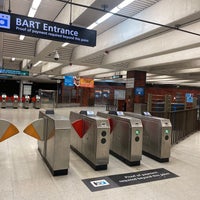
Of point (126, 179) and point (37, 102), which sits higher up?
point (37, 102)

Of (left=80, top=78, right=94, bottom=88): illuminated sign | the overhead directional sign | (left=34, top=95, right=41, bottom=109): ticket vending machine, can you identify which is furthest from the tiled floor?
(left=80, top=78, right=94, bottom=88): illuminated sign

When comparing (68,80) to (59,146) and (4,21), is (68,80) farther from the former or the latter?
(59,146)

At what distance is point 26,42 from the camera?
7.55 metres

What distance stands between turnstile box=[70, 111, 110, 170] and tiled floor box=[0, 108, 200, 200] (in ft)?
0.52

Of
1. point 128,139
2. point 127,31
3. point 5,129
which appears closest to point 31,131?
point 5,129

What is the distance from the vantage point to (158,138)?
434 centimetres

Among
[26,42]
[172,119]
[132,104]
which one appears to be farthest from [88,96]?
[172,119]

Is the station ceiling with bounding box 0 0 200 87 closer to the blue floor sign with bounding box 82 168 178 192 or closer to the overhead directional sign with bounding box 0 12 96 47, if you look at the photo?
the overhead directional sign with bounding box 0 12 96 47

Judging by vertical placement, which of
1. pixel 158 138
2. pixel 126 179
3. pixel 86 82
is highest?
pixel 86 82

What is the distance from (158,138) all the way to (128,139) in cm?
75

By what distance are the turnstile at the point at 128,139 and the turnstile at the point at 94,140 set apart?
0.50 m

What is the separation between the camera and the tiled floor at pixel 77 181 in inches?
108

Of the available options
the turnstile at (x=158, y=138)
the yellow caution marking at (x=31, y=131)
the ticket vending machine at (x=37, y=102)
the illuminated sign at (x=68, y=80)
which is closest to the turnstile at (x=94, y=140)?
the yellow caution marking at (x=31, y=131)

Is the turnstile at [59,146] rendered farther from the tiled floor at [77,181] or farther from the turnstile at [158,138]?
the turnstile at [158,138]
